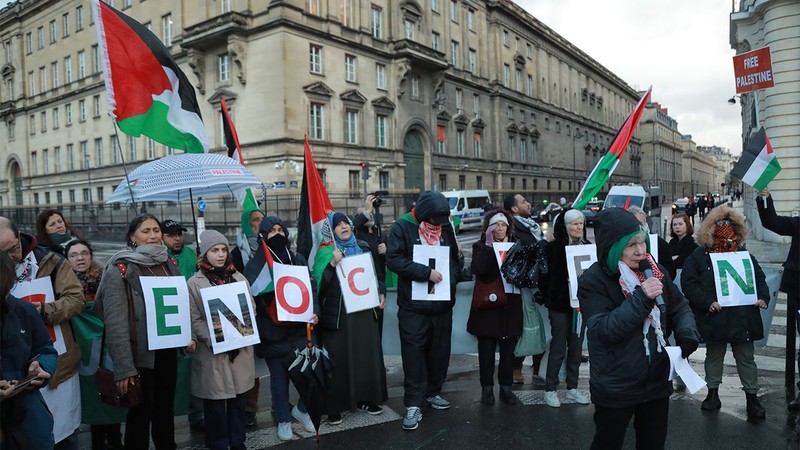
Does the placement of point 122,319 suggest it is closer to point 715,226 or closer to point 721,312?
point 721,312

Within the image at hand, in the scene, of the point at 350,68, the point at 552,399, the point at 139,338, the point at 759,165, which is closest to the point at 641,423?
the point at 552,399

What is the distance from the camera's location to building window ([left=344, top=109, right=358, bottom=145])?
115 ft

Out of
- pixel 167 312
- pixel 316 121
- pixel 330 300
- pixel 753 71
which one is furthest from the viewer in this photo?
pixel 316 121

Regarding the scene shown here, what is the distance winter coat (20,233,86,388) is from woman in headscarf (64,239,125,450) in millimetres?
214

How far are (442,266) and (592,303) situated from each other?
2186 millimetres

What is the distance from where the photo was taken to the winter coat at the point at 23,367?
8.84ft

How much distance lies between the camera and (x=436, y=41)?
145 feet

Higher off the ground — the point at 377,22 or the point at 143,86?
the point at 377,22

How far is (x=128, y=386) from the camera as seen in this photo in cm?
380

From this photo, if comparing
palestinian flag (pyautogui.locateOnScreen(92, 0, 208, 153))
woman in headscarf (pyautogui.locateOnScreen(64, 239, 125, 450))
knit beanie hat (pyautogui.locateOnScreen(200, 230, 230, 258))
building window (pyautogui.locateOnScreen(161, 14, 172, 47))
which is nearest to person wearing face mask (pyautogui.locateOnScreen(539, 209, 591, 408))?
knit beanie hat (pyautogui.locateOnScreen(200, 230, 230, 258))

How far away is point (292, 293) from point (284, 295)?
0.08 meters

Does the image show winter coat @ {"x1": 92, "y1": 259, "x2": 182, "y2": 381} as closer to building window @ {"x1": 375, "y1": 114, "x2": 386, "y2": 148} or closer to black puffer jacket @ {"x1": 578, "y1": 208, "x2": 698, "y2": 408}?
black puffer jacket @ {"x1": 578, "y1": 208, "x2": 698, "y2": 408}

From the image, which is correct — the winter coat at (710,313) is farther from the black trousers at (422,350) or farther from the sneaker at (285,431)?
the sneaker at (285,431)

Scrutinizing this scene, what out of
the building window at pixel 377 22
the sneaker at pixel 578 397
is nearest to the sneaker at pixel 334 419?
the sneaker at pixel 578 397
